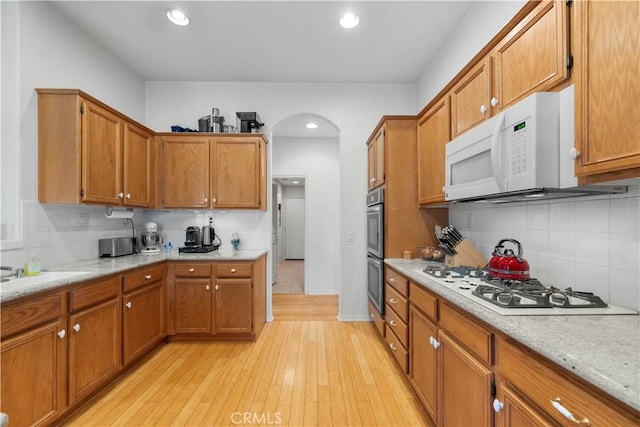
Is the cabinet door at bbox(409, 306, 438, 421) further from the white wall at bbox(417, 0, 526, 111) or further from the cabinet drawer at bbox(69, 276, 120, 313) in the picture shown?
the cabinet drawer at bbox(69, 276, 120, 313)

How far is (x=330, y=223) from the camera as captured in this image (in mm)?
4957

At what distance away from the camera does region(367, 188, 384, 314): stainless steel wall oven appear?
9.07ft

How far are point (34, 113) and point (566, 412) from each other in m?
3.39

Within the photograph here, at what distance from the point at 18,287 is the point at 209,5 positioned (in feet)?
7.67

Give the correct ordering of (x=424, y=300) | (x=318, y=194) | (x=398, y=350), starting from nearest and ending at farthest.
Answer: (x=424, y=300) → (x=398, y=350) → (x=318, y=194)

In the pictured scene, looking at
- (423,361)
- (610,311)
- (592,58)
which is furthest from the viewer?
(423,361)

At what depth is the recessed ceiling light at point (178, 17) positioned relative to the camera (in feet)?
7.66

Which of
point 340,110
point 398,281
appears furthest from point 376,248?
point 340,110

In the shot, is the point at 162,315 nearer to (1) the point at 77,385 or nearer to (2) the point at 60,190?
(1) the point at 77,385

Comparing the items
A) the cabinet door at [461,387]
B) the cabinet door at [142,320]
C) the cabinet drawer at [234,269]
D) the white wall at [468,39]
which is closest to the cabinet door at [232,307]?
the cabinet drawer at [234,269]

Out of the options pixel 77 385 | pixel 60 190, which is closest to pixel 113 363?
pixel 77 385

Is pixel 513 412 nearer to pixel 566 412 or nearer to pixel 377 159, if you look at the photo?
pixel 566 412

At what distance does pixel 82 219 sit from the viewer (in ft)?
8.30

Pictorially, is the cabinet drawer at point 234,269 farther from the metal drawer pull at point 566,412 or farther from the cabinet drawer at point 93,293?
the metal drawer pull at point 566,412
